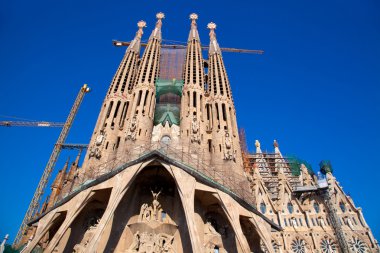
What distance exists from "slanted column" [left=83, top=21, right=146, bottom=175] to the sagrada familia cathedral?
0.11 metres

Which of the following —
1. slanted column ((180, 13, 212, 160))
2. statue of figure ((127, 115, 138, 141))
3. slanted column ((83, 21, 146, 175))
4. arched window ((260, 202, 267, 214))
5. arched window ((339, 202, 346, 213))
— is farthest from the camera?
arched window ((260, 202, 267, 214))

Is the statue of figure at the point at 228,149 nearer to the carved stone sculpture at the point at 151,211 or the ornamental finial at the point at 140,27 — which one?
the carved stone sculpture at the point at 151,211

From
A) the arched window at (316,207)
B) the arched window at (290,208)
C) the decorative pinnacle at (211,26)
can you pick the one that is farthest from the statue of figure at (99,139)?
the decorative pinnacle at (211,26)

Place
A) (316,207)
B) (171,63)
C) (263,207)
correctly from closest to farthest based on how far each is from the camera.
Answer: (263,207)
(316,207)
(171,63)

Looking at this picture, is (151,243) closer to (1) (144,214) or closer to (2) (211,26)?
(1) (144,214)

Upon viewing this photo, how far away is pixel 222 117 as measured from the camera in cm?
2691

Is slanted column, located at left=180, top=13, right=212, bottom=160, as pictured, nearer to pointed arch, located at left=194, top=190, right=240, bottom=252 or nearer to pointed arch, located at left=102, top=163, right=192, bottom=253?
pointed arch, located at left=102, top=163, right=192, bottom=253

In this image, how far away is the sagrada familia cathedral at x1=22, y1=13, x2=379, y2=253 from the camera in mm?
18812

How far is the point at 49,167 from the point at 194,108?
2951 cm

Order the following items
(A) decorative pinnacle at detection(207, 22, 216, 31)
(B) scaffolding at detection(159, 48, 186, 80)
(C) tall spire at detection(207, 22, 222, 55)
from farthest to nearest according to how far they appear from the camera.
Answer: (A) decorative pinnacle at detection(207, 22, 216, 31)
(C) tall spire at detection(207, 22, 222, 55)
(B) scaffolding at detection(159, 48, 186, 80)

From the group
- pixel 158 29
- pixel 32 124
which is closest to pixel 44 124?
pixel 32 124

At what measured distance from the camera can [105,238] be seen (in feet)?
60.0

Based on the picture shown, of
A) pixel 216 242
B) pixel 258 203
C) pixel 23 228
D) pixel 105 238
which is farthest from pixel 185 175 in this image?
pixel 23 228

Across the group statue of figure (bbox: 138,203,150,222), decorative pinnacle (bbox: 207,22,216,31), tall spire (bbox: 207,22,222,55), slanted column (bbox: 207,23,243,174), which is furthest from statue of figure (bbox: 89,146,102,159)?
decorative pinnacle (bbox: 207,22,216,31)
